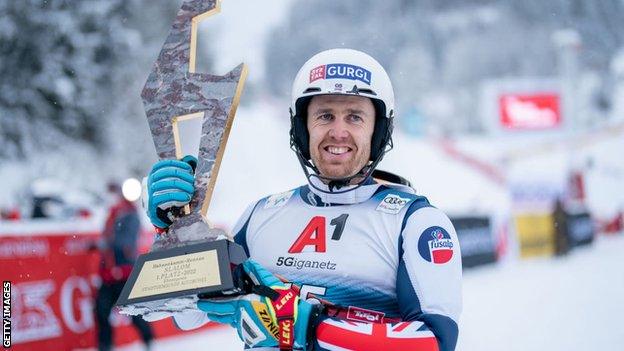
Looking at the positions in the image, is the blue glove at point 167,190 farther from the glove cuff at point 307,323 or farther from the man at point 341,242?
the glove cuff at point 307,323

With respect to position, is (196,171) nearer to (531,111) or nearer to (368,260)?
(368,260)

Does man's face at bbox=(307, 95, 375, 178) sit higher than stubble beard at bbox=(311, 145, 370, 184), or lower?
higher

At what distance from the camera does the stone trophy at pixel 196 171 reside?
80.3 inches

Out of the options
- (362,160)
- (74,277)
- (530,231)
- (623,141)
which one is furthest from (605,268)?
(623,141)

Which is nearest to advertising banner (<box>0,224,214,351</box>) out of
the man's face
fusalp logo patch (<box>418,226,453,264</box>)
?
the man's face

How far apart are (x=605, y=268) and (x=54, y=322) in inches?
393

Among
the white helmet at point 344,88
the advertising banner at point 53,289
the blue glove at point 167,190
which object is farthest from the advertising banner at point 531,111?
the blue glove at point 167,190

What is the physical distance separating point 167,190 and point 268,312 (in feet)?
1.70

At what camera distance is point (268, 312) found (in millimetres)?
1974

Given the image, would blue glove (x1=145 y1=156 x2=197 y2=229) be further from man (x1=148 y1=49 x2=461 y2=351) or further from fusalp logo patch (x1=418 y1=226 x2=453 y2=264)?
fusalp logo patch (x1=418 y1=226 x2=453 y2=264)

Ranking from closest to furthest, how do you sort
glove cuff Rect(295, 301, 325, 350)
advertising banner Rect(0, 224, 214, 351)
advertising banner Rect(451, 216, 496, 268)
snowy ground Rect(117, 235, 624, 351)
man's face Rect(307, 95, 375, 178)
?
glove cuff Rect(295, 301, 325, 350)
man's face Rect(307, 95, 375, 178)
advertising banner Rect(0, 224, 214, 351)
snowy ground Rect(117, 235, 624, 351)
advertising banner Rect(451, 216, 496, 268)

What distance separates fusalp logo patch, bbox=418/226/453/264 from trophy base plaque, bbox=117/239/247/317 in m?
0.55

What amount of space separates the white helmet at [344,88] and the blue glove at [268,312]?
51 centimetres

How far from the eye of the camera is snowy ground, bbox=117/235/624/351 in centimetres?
732
